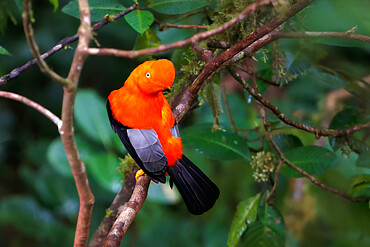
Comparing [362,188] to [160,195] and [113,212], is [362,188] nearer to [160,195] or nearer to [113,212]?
[160,195]

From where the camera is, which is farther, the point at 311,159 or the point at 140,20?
the point at 311,159

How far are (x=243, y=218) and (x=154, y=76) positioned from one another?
33.4 inches

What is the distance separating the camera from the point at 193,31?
239 cm

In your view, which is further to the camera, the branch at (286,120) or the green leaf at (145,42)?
the green leaf at (145,42)

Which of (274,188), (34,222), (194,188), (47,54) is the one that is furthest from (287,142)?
(34,222)

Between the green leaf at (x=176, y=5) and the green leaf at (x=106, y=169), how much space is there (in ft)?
2.65

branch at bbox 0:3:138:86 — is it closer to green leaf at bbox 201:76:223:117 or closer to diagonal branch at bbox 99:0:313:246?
diagonal branch at bbox 99:0:313:246

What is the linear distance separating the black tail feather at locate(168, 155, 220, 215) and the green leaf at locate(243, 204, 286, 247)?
0.31 metres

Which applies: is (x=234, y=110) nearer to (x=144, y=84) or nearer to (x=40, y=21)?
(x=144, y=84)

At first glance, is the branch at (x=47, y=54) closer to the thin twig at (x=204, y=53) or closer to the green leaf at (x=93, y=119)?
the thin twig at (x=204, y=53)

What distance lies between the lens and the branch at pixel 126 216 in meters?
1.35

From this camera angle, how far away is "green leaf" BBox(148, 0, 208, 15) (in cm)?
200

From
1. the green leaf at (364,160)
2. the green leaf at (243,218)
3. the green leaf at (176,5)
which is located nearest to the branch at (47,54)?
the green leaf at (176,5)

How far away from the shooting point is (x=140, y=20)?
1875mm
